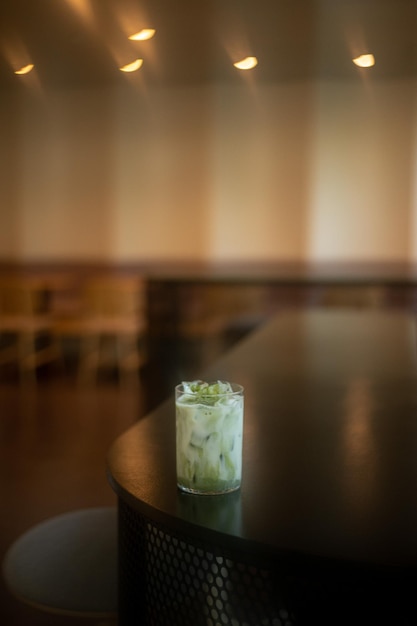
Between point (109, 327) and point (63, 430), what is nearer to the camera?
point (63, 430)

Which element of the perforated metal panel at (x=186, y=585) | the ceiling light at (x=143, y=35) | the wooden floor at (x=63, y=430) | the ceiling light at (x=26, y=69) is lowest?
the wooden floor at (x=63, y=430)

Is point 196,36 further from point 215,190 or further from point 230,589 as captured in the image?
point 215,190

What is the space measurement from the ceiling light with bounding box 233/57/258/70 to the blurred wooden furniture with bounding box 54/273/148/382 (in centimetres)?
365

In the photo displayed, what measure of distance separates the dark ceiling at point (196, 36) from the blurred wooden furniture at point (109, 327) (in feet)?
11.7

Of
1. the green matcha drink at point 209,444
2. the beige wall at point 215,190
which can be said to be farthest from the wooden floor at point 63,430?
the beige wall at point 215,190

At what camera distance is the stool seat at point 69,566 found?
1341mm

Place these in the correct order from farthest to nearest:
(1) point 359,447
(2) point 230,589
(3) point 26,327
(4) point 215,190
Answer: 1. (4) point 215,190
2. (3) point 26,327
3. (1) point 359,447
4. (2) point 230,589

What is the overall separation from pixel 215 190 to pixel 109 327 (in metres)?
2.23

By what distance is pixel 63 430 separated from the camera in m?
4.05

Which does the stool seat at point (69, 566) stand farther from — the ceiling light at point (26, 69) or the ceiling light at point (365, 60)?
the ceiling light at point (365, 60)

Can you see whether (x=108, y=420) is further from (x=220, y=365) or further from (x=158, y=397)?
(x=220, y=365)

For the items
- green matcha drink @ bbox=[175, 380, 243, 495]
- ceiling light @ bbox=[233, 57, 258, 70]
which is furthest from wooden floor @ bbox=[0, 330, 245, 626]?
ceiling light @ bbox=[233, 57, 258, 70]

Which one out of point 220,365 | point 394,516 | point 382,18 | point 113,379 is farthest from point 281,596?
point 113,379

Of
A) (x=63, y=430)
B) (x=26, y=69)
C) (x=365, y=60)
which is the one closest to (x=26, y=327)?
(x=63, y=430)
